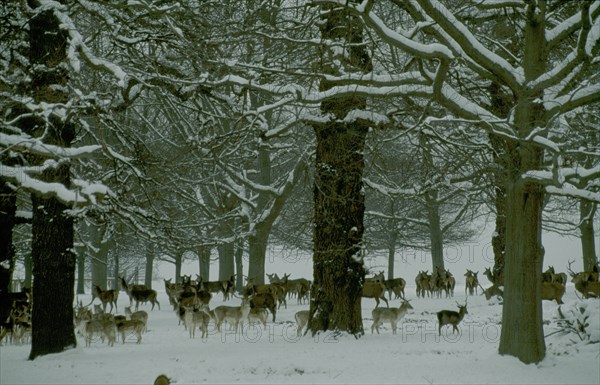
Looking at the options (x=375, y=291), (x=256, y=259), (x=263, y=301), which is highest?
(x=256, y=259)

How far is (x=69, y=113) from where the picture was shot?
8.83m

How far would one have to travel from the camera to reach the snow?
8055mm

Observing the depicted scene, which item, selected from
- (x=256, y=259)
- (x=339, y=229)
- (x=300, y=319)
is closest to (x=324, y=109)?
(x=339, y=229)

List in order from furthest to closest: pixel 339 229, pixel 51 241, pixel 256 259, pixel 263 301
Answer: pixel 256 259
pixel 263 301
pixel 339 229
pixel 51 241

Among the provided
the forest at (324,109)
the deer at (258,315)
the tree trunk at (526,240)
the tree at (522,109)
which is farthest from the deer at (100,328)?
the tree trunk at (526,240)

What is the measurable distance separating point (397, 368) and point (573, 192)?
341 cm

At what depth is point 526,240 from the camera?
8.69 m

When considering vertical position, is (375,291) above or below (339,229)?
below

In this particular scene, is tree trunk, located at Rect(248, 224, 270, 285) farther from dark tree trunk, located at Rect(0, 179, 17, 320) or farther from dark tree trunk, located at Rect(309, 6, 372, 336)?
dark tree trunk, located at Rect(0, 179, 17, 320)

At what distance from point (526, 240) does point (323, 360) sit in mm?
3522

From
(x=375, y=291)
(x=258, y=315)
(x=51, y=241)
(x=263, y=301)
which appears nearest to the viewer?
(x=51, y=241)

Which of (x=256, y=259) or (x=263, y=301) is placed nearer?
(x=263, y=301)

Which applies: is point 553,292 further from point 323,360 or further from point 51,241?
point 51,241

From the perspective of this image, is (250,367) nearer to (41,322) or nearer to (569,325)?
(41,322)
